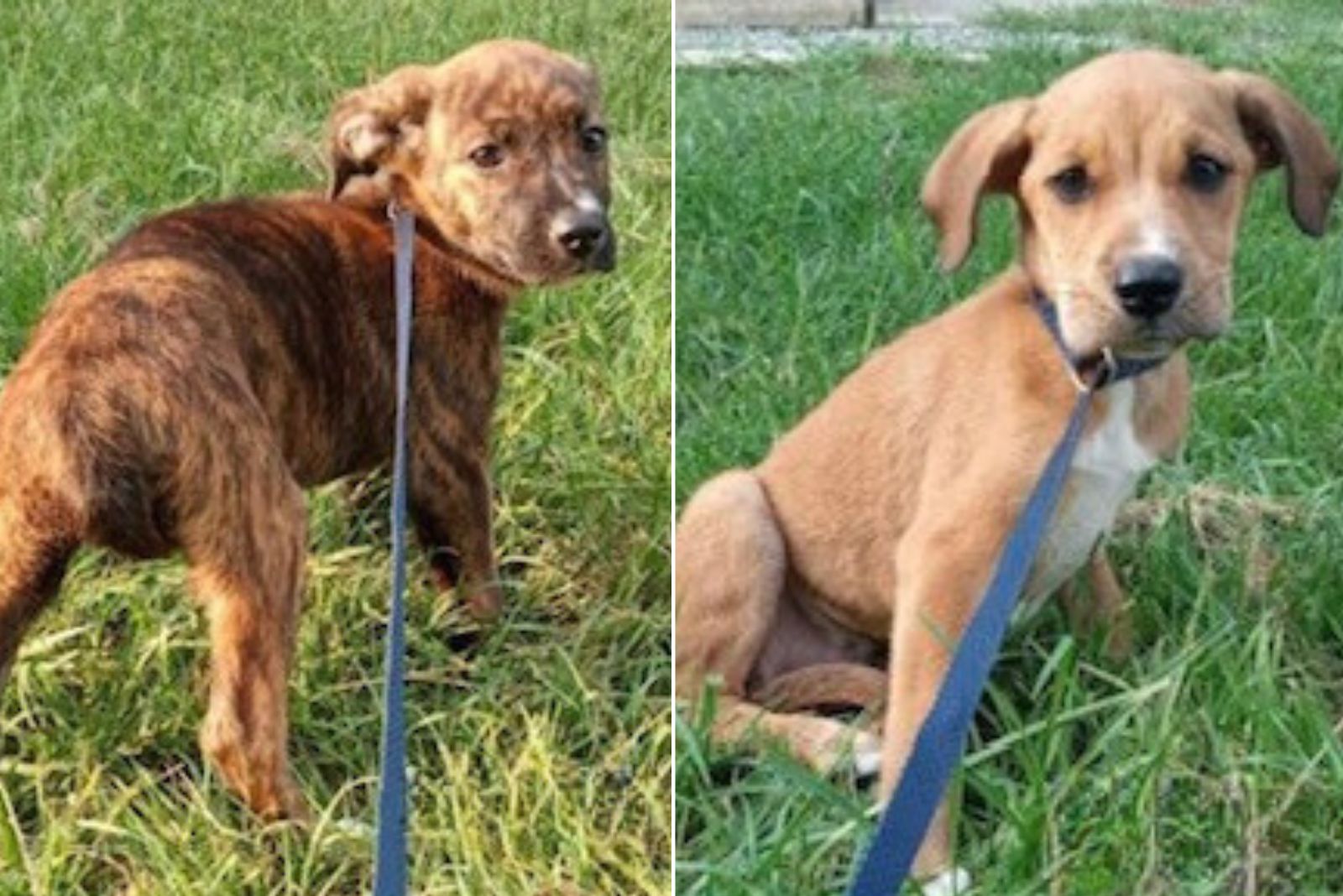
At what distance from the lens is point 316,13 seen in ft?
9.57

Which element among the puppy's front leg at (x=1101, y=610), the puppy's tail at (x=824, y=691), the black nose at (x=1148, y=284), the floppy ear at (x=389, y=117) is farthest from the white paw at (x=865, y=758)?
the floppy ear at (x=389, y=117)

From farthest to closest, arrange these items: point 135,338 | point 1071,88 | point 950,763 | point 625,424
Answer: point 625,424
point 1071,88
point 135,338
point 950,763

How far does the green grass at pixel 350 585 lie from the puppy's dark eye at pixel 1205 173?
640 millimetres

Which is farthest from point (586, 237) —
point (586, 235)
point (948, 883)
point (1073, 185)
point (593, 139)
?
point (948, 883)

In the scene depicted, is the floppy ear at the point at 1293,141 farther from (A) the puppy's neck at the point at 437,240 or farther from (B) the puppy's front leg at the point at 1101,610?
(A) the puppy's neck at the point at 437,240

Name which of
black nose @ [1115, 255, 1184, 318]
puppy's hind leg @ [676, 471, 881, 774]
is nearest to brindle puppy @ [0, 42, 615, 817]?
Answer: puppy's hind leg @ [676, 471, 881, 774]

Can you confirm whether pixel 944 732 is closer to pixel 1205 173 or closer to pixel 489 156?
pixel 1205 173

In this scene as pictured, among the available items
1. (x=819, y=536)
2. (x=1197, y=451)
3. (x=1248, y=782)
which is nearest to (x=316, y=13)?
(x=819, y=536)

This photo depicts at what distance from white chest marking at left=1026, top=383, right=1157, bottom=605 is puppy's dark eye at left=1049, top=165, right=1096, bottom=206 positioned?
207 mm

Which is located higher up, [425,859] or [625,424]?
[625,424]

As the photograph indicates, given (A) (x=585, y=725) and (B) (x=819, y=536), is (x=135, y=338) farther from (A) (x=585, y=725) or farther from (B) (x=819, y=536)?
(B) (x=819, y=536)

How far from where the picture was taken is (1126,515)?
109 inches

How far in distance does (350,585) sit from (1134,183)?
871 millimetres

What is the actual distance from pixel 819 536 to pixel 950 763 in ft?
2.55
